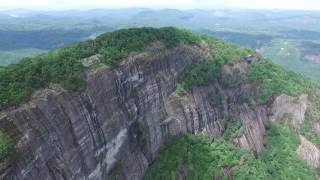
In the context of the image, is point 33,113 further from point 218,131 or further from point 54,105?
point 218,131

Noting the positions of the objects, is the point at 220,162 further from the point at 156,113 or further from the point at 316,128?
the point at 316,128

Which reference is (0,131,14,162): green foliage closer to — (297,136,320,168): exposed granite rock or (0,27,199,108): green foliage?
(0,27,199,108): green foliage

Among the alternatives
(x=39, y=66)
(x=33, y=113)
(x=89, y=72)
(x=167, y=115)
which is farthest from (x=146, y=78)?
(x=33, y=113)

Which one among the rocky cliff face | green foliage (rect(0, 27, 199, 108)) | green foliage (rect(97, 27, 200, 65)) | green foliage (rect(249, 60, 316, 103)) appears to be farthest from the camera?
green foliage (rect(249, 60, 316, 103))

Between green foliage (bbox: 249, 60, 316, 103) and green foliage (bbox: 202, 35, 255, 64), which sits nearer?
green foliage (bbox: 202, 35, 255, 64)

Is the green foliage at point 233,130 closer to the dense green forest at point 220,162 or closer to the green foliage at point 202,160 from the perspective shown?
the dense green forest at point 220,162

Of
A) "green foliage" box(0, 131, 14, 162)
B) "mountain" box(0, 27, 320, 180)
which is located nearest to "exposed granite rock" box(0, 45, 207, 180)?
"mountain" box(0, 27, 320, 180)

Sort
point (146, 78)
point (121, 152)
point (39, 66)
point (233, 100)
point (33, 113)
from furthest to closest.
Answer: point (233, 100) < point (146, 78) < point (121, 152) < point (39, 66) < point (33, 113)
